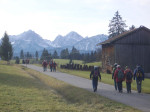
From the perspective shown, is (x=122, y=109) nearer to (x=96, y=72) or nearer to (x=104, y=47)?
(x=96, y=72)

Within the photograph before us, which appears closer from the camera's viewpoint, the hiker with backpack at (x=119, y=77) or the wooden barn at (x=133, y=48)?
the hiker with backpack at (x=119, y=77)

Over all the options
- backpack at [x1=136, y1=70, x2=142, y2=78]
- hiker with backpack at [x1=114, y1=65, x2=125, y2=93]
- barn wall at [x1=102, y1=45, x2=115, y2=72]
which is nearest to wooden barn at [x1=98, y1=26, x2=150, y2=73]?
barn wall at [x1=102, y1=45, x2=115, y2=72]

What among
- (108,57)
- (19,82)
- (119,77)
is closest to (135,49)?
(108,57)

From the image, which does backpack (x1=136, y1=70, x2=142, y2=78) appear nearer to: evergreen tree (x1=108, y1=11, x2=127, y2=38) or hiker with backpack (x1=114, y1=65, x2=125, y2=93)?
hiker with backpack (x1=114, y1=65, x2=125, y2=93)

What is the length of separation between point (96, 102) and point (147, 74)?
2536 centimetres

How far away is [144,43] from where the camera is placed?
33.8 meters

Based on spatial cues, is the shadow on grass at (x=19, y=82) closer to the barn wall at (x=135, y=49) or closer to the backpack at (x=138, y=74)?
the backpack at (x=138, y=74)

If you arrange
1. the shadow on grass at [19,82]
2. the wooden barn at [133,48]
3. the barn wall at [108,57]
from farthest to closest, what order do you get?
the barn wall at [108,57]
the wooden barn at [133,48]
the shadow on grass at [19,82]

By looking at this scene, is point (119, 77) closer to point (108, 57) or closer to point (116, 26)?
point (108, 57)

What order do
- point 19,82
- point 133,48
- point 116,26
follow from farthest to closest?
point 116,26 < point 133,48 < point 19,82

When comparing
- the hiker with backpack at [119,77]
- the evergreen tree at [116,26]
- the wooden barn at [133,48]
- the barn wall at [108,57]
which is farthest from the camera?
the evergreen tree at [116,26]

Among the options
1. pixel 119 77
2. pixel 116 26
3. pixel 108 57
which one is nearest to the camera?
pixel 119 77

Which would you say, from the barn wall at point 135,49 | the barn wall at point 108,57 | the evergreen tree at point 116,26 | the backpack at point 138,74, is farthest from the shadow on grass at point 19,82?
the evergreen tree at point 116,26

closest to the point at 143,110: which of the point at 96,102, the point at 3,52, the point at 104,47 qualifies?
the point at 96,102
